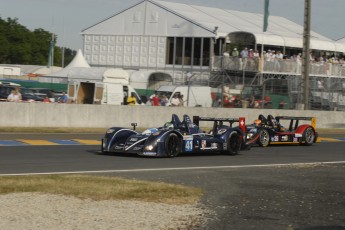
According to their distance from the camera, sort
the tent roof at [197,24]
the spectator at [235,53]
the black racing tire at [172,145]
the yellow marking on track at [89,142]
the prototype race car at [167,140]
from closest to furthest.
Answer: the prototype race car at [167,140]
the black racing tire at [172,145]
the yellow marking on track at [89,142]
the spectator at [235,53]
the tent roof at [197,24]

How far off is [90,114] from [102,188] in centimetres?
1599

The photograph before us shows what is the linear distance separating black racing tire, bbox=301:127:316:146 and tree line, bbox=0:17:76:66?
218 ft

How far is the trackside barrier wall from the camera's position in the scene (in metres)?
24.5

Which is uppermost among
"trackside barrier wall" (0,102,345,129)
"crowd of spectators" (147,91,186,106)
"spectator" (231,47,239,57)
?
"spectator" (231,47,239,57)

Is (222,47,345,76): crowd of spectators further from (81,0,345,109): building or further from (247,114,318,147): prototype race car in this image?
(247,114,318,147): prototype race car

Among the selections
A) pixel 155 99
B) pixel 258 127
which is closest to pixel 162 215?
pixel 258 127

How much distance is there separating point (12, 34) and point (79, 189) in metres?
79.7

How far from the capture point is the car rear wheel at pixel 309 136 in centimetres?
2276

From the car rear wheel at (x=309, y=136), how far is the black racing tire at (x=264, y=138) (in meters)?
1.73

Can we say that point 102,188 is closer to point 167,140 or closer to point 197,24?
point 167,140

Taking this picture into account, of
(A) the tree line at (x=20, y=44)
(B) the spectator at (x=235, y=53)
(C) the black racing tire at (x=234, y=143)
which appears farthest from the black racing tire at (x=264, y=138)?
(A) the tree line at (x=20, y=44)

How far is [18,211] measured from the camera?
329 inches

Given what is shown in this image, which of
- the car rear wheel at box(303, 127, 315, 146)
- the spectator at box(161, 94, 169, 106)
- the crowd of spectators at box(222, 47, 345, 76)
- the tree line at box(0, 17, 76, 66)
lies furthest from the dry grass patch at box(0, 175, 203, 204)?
the tree line at box(0, 17, 76, 66)

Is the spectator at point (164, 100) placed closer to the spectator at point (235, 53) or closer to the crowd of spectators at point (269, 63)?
the crowd of spectators at point (269, 63)
